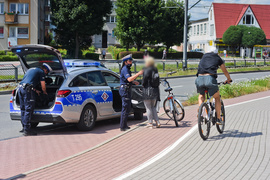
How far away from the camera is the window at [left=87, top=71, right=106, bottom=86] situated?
10602 millimetres

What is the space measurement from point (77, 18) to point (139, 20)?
1376cm

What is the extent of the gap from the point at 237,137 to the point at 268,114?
3.50 metres

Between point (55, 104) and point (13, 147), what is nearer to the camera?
point (13, 147)

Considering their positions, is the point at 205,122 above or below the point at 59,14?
below

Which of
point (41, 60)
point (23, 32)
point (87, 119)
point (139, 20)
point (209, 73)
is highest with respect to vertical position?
point (139, 20)

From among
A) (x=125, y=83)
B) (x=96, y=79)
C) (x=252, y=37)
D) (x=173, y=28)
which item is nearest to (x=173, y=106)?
(x=125, y=83)

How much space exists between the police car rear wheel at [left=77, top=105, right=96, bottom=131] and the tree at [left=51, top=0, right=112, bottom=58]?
3853cm

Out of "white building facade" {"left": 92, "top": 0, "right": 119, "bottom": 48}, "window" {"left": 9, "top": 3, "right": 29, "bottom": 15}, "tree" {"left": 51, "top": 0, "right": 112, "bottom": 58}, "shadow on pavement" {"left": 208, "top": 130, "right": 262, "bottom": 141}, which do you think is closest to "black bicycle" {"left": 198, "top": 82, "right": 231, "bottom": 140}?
"shadow on pavement" {"left": 208, "top": 130, "right": 262, "bottom": 141}

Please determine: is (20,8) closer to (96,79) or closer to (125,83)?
(96,79)

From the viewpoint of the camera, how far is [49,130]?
10.5 meters

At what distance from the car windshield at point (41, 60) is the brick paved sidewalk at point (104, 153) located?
196 centimetres

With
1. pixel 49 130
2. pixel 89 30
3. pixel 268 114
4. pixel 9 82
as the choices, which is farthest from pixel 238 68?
pixel 49 130

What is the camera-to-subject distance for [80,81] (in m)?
10.2

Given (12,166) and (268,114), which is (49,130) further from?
(268,114)
